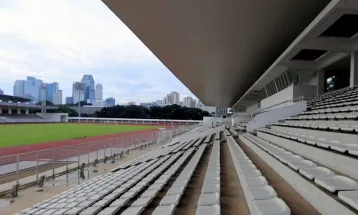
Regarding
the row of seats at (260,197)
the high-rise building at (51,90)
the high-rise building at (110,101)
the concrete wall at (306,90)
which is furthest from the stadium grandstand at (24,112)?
the high-rise building at (110,101)

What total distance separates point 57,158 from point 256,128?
257 inches

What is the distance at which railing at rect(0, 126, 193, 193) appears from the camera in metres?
7.62

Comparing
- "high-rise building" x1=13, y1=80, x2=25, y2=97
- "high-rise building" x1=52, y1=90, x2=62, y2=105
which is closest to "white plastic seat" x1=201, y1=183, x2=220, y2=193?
"high-rise building" x1=52, y1=90, x2=62, y2=105

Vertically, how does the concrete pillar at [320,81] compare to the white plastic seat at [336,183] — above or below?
above

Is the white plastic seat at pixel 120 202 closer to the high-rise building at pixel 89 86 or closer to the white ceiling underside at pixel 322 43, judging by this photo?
the white ceiling underside at pixel 322 43

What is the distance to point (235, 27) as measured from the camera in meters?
10.0

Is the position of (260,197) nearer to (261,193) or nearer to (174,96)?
(261,193)

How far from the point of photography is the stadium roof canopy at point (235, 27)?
7844 millimetres

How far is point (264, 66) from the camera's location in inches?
695

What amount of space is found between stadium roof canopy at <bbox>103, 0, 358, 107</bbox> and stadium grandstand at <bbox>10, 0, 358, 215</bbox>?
3 centimetres

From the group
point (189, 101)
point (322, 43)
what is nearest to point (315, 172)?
point (322, 43)

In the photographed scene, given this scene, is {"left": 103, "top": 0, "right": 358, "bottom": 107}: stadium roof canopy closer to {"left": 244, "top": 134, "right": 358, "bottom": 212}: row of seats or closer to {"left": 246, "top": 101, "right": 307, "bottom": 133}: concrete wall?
{"left": 246, "top": 101, "right": 307, "bottom": 133}: concrete wall

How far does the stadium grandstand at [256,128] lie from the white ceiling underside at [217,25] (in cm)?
3

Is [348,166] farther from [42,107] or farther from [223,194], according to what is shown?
[42,107]
